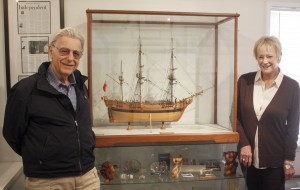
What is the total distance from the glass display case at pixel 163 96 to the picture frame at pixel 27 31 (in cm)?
44

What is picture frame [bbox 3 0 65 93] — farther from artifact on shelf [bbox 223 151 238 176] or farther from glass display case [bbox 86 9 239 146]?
artifact on shelf [bbox 223 151 238 176]

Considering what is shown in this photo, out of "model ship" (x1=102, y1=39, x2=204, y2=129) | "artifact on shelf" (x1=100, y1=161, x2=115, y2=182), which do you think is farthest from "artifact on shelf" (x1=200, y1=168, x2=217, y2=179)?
"artifact on shelf" (x1=100, y1=161, x2=115, y2=182)

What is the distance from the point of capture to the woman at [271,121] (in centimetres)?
190

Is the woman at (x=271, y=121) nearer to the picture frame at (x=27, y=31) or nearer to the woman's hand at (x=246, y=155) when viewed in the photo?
the woman's hand at (x=246, y=155)

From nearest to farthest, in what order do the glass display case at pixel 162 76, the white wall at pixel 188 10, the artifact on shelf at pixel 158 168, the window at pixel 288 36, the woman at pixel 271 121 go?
the woman at pixel 271 121
the glass display case at pixel 162 76
the artifact on shelf at pixel 158 168
the white wall at pixel 188 10
the window at pixel 288 36

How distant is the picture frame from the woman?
4.71 ft

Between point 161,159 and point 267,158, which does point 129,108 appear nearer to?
point 161,159

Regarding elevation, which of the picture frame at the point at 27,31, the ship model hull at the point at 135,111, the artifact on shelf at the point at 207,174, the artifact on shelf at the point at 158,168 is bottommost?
the artifact on shelf at the point at 207,174

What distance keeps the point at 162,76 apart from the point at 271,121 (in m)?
0.77

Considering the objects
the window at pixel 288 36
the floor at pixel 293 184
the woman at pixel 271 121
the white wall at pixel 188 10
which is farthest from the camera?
the window at pixel 288 36

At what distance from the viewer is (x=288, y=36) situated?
2773mm

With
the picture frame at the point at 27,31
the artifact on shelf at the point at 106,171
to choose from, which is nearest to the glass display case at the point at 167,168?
the artifact on shelf at the point at 106,171

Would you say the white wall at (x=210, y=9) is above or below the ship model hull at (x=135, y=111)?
above

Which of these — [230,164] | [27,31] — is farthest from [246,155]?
[27,31]
